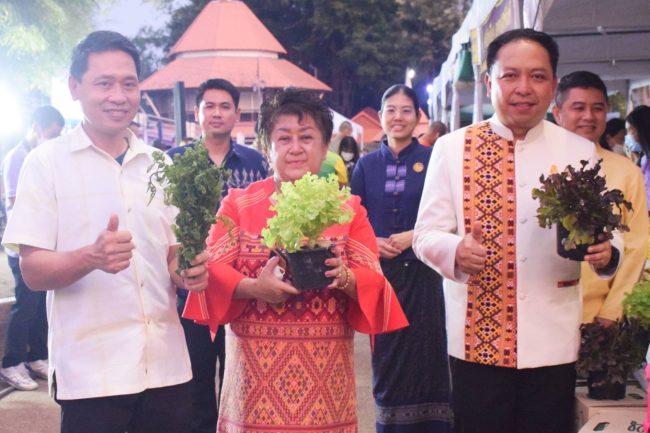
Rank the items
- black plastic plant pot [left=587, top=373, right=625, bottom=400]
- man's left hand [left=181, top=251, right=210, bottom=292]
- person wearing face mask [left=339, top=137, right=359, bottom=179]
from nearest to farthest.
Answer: man's left hand [left=181, top=251, right=210, bottom=292], black plastic plant pot [left=587, top=373, right=625, bottom=400], person wearing face mask [left=339, top=137, right=359, bottom=179]

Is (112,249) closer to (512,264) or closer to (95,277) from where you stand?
(95,277)

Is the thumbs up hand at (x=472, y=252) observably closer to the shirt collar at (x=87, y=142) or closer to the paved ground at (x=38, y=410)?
the shirt collar at (x=87, y=142)

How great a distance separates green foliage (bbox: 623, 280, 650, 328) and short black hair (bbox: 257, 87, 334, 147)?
4.67ft

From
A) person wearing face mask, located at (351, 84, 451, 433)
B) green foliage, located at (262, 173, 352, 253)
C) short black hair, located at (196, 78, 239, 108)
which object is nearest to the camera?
green foliage, located at (262, 173, 352, 253)

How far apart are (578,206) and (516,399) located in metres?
0.86

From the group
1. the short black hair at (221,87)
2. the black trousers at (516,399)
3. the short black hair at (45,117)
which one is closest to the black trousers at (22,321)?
the short black hair at (45,117)

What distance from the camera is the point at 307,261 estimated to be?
271 cm

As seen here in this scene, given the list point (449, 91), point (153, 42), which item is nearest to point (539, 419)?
point (449, 91)

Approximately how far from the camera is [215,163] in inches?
200

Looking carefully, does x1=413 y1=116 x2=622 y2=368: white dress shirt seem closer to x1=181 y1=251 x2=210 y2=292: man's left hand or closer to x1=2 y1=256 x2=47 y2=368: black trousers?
x1=181 y1=251 x2=210 y2=292: man's left hand

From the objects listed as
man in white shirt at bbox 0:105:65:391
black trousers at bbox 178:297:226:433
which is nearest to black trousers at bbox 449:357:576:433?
black trousers at bbox 178:297:226:433

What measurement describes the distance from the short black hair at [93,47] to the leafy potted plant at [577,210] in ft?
5.36

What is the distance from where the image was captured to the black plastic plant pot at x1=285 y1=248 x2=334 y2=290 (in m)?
2.71

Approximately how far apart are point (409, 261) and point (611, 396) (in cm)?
171
